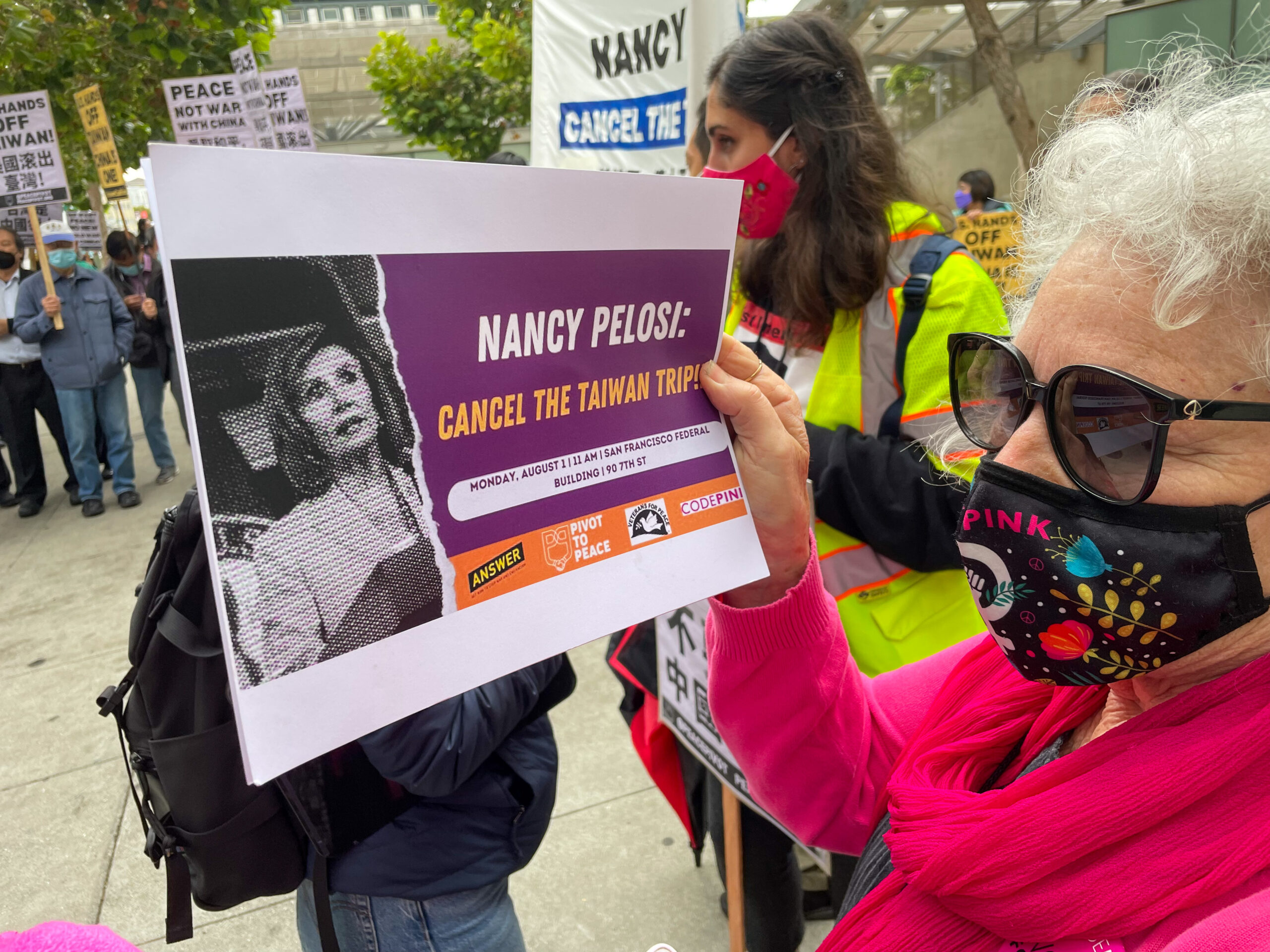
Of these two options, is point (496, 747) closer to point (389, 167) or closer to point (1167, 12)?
point (389, 167)

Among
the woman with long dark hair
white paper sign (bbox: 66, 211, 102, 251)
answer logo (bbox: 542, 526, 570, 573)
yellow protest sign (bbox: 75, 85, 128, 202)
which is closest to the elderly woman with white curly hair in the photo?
answer logo (bbox: 542, 526, 570, 573)

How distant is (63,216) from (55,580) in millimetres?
3861

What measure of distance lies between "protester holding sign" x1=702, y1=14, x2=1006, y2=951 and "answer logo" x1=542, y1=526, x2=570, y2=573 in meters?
0.98

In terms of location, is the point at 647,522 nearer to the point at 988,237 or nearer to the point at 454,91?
the point at 988,237

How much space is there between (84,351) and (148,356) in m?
0.81

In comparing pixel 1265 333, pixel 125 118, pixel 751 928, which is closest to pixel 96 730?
pixel 751 928

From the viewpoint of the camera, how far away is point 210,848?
1.38 m

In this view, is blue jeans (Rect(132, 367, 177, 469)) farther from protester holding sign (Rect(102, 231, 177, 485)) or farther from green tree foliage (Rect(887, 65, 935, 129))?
green tree foliage (Rect(887, 65, 935, 129))

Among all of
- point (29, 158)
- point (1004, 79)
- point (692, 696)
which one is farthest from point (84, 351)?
point (1004, 79)

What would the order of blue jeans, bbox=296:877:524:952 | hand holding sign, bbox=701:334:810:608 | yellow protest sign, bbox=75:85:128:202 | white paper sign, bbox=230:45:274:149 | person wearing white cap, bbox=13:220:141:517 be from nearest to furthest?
hand holding sign, bbox=701:334:810:608 → blue jeans, bbox=296:877:524:952 → person wearing white cap, bbox=13:220:141:517 → white paper sign, bbox=230:45:274:149 → yellow protest sign, bbox=75:85:128:202

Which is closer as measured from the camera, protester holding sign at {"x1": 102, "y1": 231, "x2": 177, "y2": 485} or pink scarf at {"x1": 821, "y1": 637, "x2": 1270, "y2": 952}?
pink scarf at {"x1": 821, "y1": 637, "x2": 1270, "y2": 952}

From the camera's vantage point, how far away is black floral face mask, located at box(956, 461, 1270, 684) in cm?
84

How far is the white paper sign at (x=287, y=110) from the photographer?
7.18 meters

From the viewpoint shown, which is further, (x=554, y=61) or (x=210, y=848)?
(x=554, y=61)
